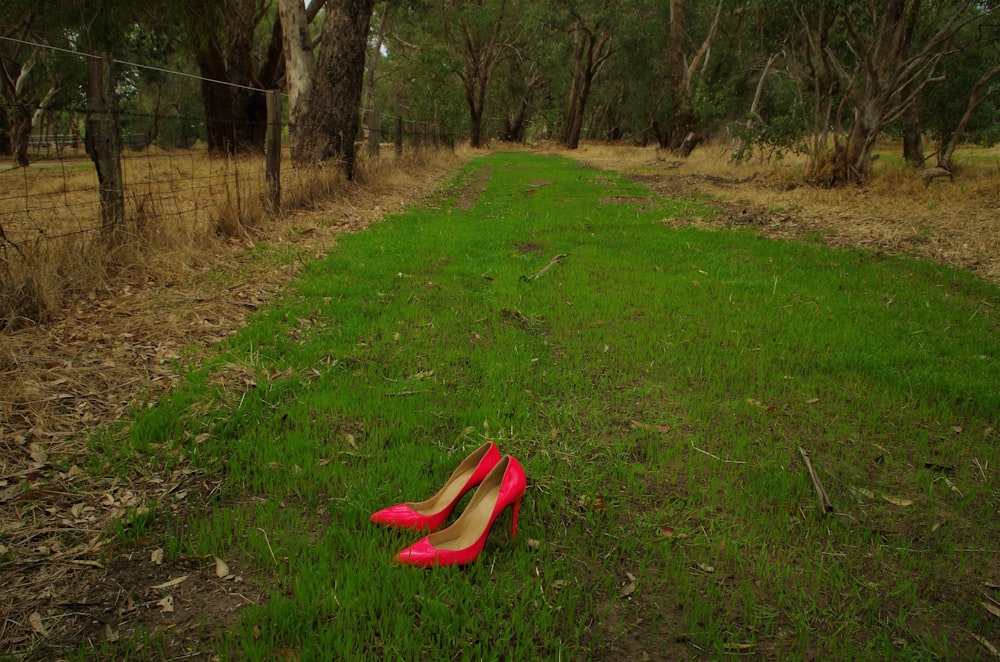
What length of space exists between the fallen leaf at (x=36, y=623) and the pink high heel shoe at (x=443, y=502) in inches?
44.9

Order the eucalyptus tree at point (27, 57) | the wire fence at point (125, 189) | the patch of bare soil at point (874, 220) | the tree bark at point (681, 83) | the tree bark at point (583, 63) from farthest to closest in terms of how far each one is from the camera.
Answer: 1. the tree bark at point (583, 63)
2. the tree bark at point (681, 83)
3. the eucalyptus tree at point (27, 57)
4. the patch of bare soil at point (874, 220)
5. the wire fence at point (125, 189)

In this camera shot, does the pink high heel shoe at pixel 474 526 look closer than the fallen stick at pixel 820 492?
Yes

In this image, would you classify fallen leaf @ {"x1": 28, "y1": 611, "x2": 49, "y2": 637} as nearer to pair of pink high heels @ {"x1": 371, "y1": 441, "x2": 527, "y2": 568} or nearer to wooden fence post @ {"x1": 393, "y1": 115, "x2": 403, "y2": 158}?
pair of pink high heels @ {"x1": 371, "y1": 441, "x2": 527, "y2": 568}

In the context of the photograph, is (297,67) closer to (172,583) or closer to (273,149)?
(273,149)

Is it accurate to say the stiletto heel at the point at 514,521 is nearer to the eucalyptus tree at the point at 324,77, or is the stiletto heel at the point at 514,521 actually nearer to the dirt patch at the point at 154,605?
the dirt patch at the point at 154,605

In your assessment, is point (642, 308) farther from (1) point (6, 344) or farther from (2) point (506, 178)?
(2) point (506, 178)

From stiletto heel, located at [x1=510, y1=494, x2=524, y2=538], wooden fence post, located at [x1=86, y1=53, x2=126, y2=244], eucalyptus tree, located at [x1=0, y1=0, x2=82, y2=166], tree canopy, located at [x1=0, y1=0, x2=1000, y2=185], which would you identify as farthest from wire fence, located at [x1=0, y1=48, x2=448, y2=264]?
eucalyptus tree, located at [x1=0, y1=0, x2=82, y2=166]

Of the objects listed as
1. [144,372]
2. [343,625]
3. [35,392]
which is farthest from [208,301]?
[343,625]

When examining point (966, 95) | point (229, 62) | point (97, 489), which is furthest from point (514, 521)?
point (966, 95)

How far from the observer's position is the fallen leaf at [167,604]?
2.11 m

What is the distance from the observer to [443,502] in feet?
8.64

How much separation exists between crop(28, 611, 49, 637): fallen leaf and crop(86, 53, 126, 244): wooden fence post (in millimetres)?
4317

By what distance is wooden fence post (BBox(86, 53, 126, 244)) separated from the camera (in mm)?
5480

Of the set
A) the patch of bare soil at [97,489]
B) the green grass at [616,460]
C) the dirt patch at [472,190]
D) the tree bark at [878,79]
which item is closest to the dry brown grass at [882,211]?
the tree bark at [878,79]
